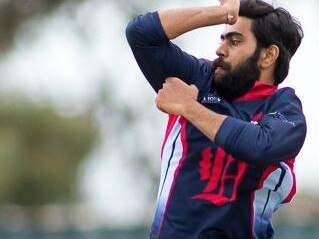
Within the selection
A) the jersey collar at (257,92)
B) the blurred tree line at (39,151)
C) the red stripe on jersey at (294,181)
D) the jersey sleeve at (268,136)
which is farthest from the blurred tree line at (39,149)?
the jersey sleeve at (268,136)

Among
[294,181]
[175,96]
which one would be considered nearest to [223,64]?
[175,96]

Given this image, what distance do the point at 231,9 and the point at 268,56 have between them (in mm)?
446

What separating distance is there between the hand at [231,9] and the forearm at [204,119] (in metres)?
0.43

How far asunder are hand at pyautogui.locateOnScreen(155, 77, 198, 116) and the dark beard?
158 mm

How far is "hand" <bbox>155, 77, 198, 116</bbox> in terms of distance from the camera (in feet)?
23.5

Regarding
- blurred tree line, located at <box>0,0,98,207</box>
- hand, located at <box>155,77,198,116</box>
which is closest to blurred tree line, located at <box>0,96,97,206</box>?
blurred tree line, located at <box>0,0,98,207</box>

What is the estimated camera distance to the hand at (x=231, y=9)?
7.08 metres

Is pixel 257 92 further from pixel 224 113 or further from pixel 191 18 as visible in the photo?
pixel 191 18

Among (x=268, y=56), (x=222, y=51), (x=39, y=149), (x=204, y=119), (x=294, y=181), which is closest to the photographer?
(x=204, y=119)

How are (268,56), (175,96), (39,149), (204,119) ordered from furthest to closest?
(39,149) < (268,56) < (175,96) < (204,119)

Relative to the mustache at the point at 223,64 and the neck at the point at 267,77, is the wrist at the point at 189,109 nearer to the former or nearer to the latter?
the mustache at the point at 223,64

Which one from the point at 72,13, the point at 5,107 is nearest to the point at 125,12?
the point at 72,13

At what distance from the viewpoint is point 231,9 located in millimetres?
7094

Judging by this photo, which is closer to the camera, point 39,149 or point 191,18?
point 191,18
